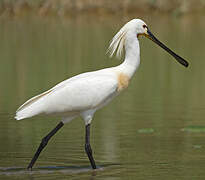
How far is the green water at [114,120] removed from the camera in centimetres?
921

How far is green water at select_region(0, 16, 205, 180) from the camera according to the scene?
9.21m

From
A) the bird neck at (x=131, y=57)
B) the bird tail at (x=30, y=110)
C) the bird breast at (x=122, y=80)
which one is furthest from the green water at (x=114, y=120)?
the bird neck at (x=131, y=57)

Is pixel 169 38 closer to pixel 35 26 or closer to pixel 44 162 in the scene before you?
pixel 35 26

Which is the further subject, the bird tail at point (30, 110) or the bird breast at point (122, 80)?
the bird breast at point (122, 80)

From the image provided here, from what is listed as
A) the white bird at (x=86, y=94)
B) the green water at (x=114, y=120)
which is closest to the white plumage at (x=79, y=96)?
the white bird at (x=86, y=94)

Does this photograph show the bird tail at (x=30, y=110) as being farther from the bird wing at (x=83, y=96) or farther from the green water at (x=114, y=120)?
the green water at (x=114, y=120)

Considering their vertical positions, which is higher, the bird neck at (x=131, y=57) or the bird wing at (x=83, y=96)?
the bird neck at (x=131, y=57)

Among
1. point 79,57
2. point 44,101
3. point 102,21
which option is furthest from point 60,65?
point 102,21

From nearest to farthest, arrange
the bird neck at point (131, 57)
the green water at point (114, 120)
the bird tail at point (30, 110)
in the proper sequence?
the bird tail at point (30, 110), the green water at point (114, 120), the bird neck at point (131, 57)

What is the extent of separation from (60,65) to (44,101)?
9847 millimetres

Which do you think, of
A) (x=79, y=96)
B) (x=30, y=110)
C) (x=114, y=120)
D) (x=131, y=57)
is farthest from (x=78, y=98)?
(x=114, y=120)

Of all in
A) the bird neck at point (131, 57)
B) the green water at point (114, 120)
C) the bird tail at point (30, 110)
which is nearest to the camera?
the bird tail at point (30, 110)

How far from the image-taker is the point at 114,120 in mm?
12117

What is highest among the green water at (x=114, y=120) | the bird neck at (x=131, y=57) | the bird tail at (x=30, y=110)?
the bird neck at (x=131, y=57)
